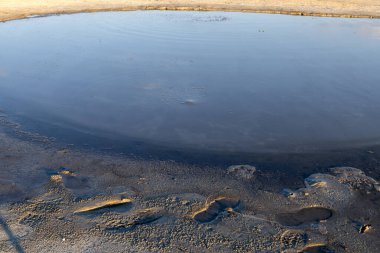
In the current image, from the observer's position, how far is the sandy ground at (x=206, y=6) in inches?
859

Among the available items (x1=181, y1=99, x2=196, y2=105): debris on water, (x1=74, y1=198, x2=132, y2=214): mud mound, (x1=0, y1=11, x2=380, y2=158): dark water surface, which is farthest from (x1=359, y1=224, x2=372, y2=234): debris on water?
(x1=181, y1=99, x2=196, y2=105): debris on water

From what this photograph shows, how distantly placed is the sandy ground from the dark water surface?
4.12 m

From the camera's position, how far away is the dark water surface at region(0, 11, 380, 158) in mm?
8789

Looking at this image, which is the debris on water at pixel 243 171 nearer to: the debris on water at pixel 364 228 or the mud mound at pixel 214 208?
the mud mound at pixel 214 208

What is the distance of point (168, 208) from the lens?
6.19 meters

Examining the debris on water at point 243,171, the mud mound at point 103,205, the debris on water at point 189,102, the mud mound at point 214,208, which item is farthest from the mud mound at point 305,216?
the debris on water at point 189,102

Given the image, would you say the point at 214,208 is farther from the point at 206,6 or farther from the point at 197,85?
the point at 206,6

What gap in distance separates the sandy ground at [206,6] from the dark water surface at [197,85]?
4118 millimetres

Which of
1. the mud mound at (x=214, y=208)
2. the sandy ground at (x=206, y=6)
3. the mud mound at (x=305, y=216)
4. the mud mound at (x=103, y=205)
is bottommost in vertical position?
the mud mound at (x=305, y=216)

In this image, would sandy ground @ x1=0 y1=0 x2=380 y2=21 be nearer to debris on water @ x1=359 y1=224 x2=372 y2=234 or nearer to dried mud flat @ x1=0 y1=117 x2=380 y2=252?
dried mud flat @ x1=0 y1=117 x2=380 y2=252

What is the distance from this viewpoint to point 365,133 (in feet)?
29.1

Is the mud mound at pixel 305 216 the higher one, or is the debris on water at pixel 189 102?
the debris on water at pixel 189 102

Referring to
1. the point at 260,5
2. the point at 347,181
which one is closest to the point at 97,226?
the point at 347,181

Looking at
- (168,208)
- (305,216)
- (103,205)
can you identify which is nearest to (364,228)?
(305,216)
